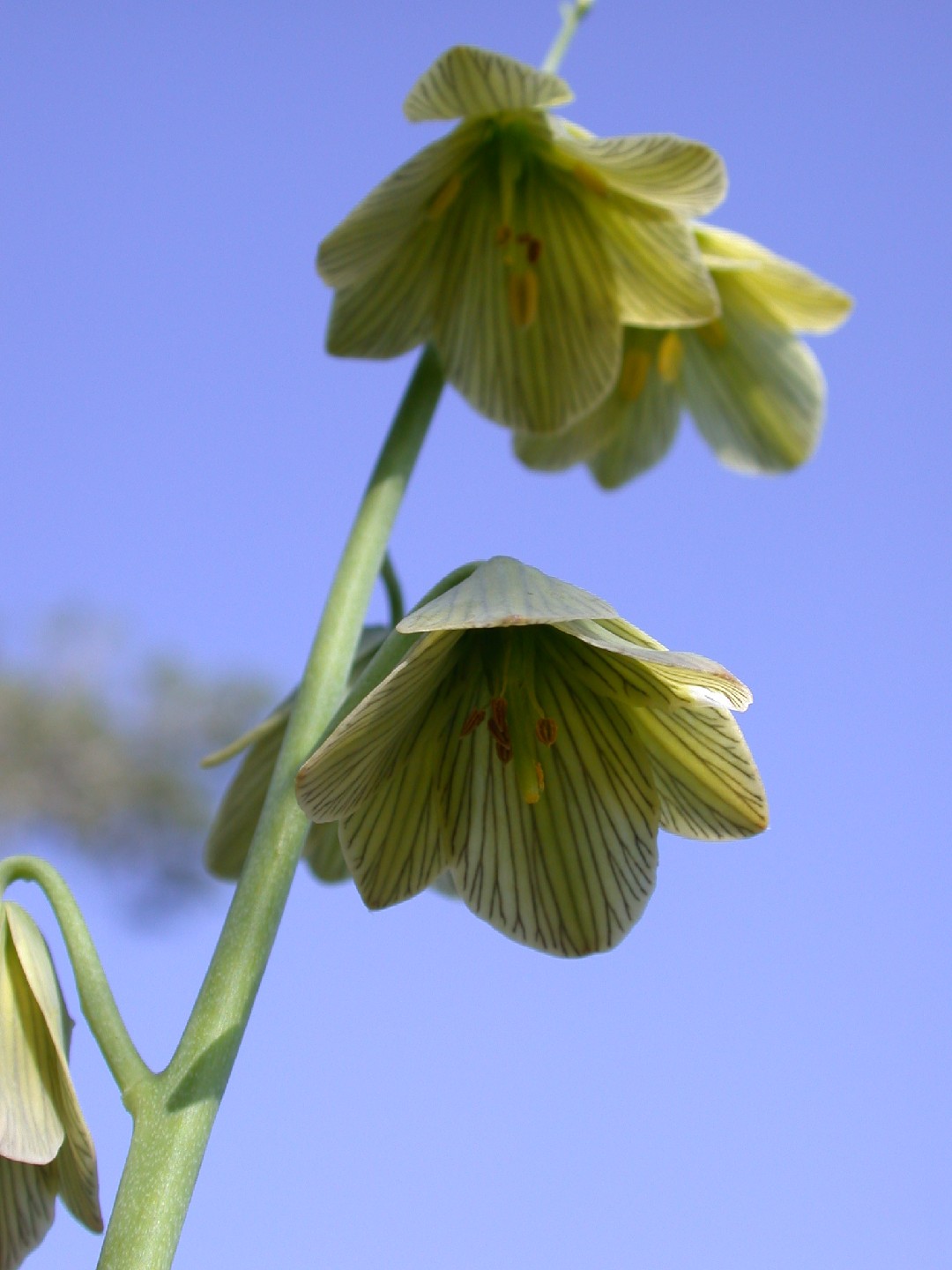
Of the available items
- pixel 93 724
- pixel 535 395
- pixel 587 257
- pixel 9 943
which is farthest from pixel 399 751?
pixel 93 724

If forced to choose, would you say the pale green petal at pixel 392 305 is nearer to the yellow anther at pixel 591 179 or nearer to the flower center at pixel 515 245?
the flower center at pixel 515 245

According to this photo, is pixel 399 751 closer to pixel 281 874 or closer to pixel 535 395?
pixel 281 874

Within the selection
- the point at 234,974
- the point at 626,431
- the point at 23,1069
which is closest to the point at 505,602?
the point at 234,974

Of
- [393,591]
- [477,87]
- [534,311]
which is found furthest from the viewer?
[534,311]

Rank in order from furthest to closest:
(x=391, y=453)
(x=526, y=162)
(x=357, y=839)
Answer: (x=526, y=162) → (x=391, y=453) → (x=357, y=839)

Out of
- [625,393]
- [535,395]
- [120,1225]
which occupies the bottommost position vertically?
[120,1225]

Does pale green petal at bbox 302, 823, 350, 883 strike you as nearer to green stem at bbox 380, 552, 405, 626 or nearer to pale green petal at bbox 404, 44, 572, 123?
green stem at bbox 380, 552, 405, 626

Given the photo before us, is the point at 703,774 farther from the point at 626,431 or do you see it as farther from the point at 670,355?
Answer: the point at 626,431
